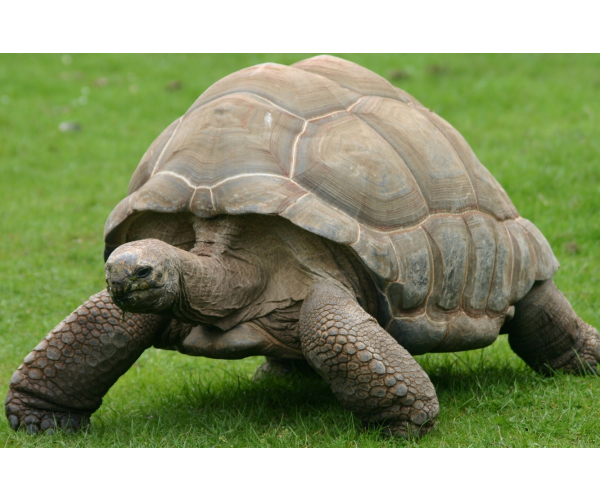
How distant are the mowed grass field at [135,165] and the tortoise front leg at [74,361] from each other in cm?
15

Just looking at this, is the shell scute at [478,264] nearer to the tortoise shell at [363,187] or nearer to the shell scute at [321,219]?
the tortoise shell at [363,187]

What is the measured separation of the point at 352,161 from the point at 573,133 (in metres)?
5.95

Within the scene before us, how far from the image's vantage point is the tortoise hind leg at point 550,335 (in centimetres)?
465

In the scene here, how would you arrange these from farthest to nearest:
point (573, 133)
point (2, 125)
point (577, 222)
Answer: point (2, 125)
point (573, 133)
point (577, 222)

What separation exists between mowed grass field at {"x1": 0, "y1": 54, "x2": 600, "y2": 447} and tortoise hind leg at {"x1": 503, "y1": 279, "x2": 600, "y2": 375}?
14 cm

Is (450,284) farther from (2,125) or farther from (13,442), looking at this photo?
(2,125)

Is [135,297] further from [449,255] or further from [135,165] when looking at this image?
[135,165]

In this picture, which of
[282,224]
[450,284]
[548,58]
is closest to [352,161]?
[282,224]

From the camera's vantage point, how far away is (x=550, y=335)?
475 centimetres

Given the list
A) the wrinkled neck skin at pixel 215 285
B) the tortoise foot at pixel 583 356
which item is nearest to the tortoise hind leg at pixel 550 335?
the tortoise foot at pixel 583 356

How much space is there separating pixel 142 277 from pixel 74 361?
36.1 inches

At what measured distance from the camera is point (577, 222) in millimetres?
7324

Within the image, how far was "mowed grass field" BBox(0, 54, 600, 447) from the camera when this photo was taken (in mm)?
3902

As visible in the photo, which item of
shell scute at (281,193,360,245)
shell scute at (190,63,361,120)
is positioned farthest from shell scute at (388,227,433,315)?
shell scute at (190,63,361,120)
